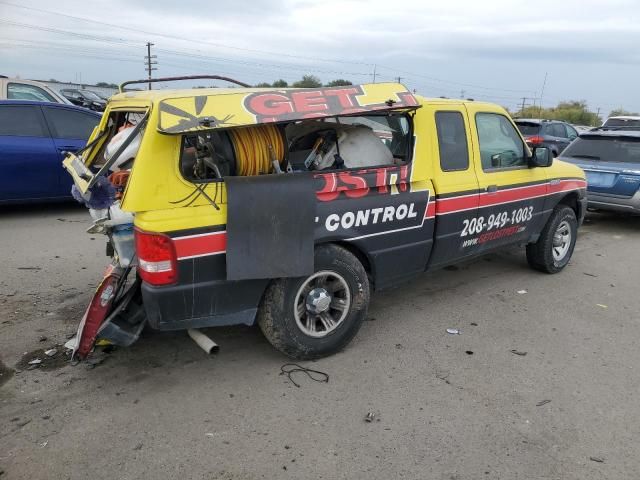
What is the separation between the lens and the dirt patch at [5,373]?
3.29 meters

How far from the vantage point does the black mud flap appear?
310 cm

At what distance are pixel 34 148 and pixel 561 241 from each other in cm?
677

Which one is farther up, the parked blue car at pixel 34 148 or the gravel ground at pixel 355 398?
the parked blue car at pixel 34 148

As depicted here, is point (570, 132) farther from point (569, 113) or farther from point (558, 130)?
point (569, 113)

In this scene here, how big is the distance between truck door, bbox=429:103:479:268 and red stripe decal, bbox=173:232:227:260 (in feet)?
5.99

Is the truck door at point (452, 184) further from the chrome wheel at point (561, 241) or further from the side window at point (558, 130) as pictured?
the side window at point (558, 130)

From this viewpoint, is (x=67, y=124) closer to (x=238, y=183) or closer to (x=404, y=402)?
(x=238, y=183)

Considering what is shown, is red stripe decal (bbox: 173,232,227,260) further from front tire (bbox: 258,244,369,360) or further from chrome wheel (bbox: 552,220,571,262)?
chrome wheel (bbox: 552,220,571,262)

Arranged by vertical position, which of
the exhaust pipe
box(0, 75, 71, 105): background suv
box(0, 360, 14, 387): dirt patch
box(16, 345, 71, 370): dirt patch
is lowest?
box(0, 360, 14, 387): dirt patch

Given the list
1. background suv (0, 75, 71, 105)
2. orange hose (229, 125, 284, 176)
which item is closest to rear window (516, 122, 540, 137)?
background suv (0, 75, 71, 105)

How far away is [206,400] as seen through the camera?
3164mm

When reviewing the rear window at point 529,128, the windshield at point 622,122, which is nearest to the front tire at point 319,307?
the rear window at point 529,128

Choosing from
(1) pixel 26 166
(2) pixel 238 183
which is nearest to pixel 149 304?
(2) pixel 238 183

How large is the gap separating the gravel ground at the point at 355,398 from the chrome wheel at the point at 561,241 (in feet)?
2.99
